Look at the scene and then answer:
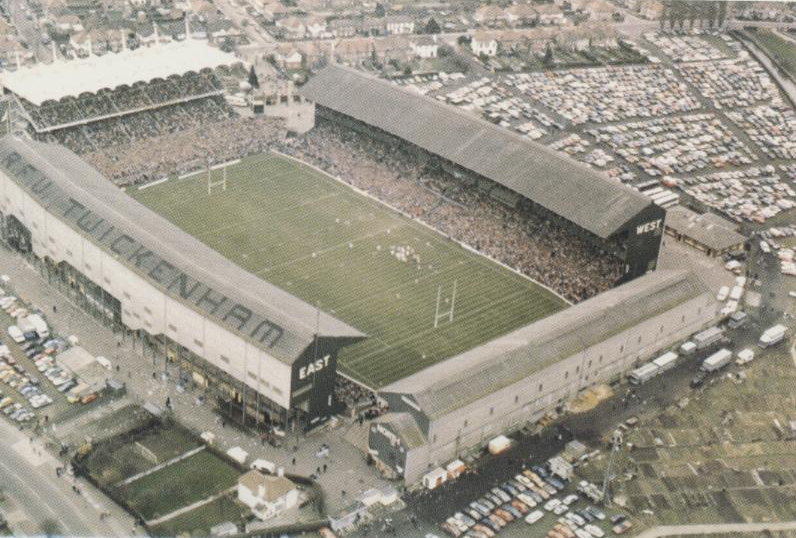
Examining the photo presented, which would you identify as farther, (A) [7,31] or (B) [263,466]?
(A) [7,31]

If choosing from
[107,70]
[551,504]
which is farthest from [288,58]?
[551,504]

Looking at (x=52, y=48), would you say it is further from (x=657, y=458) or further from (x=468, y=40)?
(x=657, y=458)

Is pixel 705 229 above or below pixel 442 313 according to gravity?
above

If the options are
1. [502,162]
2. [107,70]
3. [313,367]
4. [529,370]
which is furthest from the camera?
[107,70]

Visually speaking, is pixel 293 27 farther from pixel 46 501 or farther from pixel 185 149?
pixel 46 501

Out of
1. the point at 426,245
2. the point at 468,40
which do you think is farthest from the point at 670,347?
the point at 468,40

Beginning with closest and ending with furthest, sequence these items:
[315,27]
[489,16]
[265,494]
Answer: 1. [265,494]
2. [315,27]
3. [489,16]

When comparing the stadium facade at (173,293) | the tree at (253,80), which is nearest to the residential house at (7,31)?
the tree at (253,80)

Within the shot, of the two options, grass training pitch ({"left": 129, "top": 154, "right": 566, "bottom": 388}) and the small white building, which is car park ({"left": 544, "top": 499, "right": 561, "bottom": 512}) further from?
grass training pitch ({"left": 129, "top": 154, "right": 566, "bottom": 388})
